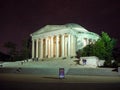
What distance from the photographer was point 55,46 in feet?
312

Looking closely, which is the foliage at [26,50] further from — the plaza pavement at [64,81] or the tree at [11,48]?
the plaza pavement at [64,81]

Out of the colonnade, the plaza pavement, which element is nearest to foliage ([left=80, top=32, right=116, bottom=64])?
the colonnade

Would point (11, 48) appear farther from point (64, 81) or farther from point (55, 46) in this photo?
point (64, 81)

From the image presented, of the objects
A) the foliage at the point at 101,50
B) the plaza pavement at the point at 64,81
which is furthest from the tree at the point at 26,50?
the plaza pavement at the point at 64,81

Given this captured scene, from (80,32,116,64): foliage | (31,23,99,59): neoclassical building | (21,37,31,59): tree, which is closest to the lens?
(80,32,116,64): foliage

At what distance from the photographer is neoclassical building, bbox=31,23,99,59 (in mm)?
88062

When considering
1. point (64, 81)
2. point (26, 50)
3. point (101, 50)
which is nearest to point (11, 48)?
point (26, 50)

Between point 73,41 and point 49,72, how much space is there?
42.9 meters

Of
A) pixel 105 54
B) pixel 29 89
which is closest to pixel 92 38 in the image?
pixel 105 54

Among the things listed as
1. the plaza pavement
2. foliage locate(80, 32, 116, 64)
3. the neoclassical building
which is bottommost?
the plaza pavement

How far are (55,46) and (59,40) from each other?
378 centimetres

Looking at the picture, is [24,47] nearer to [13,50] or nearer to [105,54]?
[13,50]

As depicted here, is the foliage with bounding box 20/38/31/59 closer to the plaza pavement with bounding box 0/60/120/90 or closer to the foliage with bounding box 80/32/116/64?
the foliage with bounding box 80/32/116/64


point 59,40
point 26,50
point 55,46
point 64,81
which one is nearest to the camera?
point 64,81
